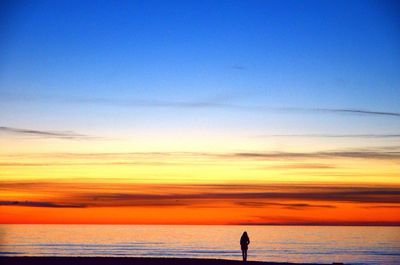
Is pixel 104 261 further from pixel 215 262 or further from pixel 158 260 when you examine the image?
pixel 215 262

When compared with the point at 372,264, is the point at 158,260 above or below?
below

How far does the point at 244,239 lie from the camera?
38.5 m

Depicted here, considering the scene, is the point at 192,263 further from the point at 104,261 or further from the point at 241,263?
the point at 104,261

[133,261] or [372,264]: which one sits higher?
[372,264]

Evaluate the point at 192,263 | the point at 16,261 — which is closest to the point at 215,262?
Result: the point at 192,263

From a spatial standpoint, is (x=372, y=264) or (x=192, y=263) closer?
(x=192, y=263)

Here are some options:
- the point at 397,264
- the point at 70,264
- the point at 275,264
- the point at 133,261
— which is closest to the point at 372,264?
the point at 397,264

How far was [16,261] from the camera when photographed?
3588cm

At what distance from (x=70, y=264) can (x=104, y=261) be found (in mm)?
2402

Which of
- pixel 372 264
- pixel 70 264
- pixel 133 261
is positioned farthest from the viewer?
pixel 372 264

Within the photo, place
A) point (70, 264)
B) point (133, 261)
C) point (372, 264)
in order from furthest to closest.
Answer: point (372, 264), point (133, 261), point (70, 264)

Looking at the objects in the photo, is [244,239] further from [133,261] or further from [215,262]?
[133,261]

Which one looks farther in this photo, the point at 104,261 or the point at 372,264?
the point at 372,264

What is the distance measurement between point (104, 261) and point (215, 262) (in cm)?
666
